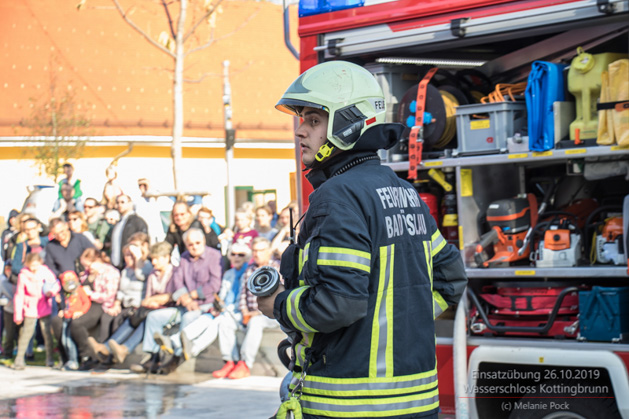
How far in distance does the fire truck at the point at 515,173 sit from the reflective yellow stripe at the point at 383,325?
7.27 ft

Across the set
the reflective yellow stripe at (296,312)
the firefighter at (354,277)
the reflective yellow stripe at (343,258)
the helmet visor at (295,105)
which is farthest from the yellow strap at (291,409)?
the helmet visor at (295,105)

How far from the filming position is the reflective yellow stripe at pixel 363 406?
3070 millimetres

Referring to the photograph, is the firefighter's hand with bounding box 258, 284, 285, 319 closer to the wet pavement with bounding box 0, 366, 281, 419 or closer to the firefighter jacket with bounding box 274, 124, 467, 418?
the firefighter jacket with bounding box 274, 124, 467, 418

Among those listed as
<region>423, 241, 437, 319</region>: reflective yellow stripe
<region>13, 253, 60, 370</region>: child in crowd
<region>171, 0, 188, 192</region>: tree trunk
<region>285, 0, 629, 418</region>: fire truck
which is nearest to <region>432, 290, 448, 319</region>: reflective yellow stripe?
<region>423, 241, 437, 319</region>: reflective yellow stripe

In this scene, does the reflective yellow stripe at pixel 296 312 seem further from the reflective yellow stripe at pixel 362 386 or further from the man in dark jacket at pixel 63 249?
the man in dark jacket at pixel 63 249

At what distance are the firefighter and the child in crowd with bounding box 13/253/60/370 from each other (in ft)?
29.2

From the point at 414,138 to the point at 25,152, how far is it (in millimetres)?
20484

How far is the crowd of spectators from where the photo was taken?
10.2 meters

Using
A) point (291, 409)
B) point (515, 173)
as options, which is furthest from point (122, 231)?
point (291, 409)

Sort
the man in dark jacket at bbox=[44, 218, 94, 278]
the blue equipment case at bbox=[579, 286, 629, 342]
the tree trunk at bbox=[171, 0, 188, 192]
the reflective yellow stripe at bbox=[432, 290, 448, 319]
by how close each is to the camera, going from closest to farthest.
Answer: the reflective yellow stripe at bbox=[432, 290, 448, 319] < the blue equipment case at bbox=[579, 286, 629, 342] < the man in dark jacket at bbox=[44, 218, 94, 278] < the tree trunk at bbox=[171, 0, 188, 192]

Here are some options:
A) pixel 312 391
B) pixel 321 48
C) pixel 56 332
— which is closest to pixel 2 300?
pixel 56 332

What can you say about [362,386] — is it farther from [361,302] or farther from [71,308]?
[71,308]

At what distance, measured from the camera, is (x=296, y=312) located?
3.02 metres

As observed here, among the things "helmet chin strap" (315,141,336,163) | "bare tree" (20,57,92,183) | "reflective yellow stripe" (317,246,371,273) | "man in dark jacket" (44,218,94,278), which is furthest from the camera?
"bare tree" (20,57,92,183)
